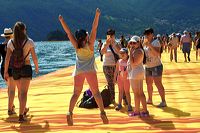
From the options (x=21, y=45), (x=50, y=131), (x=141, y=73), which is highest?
(x=21, y=45)

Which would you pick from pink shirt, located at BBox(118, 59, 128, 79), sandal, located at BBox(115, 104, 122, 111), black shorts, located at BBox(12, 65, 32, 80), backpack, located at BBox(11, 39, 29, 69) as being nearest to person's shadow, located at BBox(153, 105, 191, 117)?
sandal, located at BBox(115, 104, 122, 111)

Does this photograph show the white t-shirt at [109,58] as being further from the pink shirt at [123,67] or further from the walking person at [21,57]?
the walking person at [21,57]

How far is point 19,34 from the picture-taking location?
→ 29.6ft

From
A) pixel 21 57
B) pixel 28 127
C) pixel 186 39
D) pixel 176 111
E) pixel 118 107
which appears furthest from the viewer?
pixel 186 39

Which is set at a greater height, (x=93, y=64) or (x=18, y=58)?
(x=18, y=58)

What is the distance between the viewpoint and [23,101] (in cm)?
924

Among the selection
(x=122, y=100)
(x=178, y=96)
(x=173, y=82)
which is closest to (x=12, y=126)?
(x=122, y=100)

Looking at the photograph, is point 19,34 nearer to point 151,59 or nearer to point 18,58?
point 18,58

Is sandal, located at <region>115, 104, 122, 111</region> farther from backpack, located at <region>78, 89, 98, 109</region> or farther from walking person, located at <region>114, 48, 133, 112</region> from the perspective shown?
backpack, located at <region>78, 89, 98, 109</region>

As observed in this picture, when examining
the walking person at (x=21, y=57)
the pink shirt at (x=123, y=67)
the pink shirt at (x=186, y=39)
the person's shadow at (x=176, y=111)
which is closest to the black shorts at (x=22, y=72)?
the walking person at (x=21, y=57)

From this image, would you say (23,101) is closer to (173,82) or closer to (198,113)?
(198,113)

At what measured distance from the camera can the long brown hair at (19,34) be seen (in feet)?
29.4

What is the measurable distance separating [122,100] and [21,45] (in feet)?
11.3

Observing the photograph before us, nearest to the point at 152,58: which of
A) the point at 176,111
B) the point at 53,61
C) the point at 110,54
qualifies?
the point at 110,54
